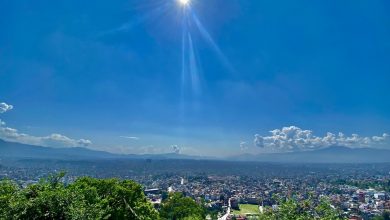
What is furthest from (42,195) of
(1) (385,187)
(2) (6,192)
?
(1) (385,187)

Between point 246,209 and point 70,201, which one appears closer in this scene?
point 70,201

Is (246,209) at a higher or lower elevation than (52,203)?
lower

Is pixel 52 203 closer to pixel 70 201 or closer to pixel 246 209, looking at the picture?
pixel 70 201

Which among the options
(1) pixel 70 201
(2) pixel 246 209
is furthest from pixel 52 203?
(2) pixel 246 209

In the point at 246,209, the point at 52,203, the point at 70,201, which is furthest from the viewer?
the point at 246,209

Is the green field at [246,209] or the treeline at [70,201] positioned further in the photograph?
the green field at [246,209]

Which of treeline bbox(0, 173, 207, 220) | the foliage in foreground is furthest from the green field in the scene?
the foliage in foreground

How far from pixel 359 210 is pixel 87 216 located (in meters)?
49.9

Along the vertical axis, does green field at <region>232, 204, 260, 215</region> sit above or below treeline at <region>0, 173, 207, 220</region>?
below

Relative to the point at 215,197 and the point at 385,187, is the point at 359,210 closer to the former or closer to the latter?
the point at 215,197

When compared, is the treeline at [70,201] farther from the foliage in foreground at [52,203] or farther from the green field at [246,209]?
the green field at [246,209]

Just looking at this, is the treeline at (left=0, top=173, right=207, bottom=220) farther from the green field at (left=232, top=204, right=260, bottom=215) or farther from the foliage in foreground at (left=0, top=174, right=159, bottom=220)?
the green field at (left=232, top=204, right=260, bottom=215)

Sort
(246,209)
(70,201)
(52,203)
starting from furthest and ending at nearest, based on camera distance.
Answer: (246,209), (70,201), (52,203)

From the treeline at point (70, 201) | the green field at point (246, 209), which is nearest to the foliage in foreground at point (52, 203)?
the treeline at point (70, 201)
